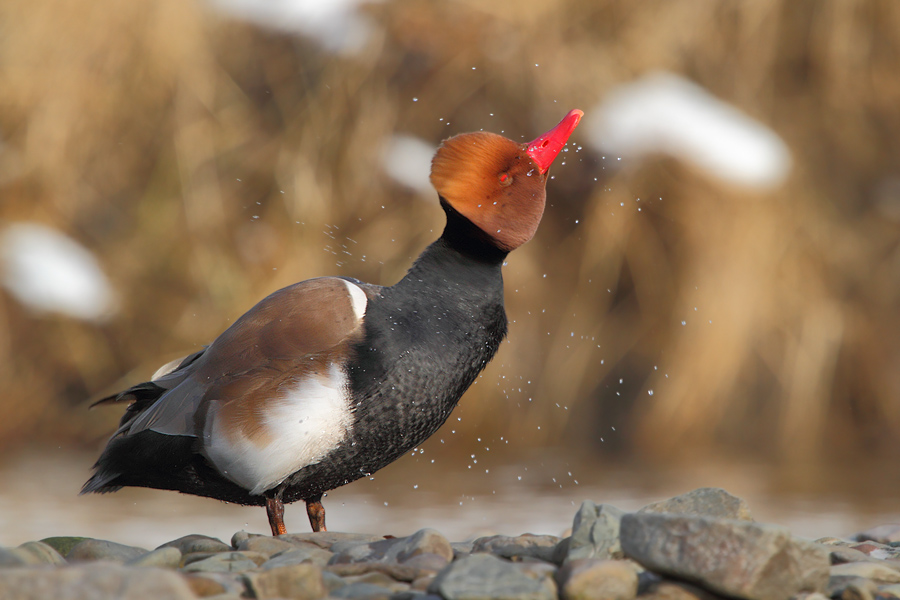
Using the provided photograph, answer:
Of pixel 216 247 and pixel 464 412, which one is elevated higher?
pixel 216 247

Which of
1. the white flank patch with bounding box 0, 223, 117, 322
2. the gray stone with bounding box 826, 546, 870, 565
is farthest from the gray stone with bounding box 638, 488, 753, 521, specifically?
the white flank patch with bounding box 0, 223, 117, 322

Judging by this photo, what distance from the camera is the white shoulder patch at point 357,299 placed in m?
2.24

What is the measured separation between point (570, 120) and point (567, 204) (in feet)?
8.08

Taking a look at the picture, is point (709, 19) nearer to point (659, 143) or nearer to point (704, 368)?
point (659, 143)

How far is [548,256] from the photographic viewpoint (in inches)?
193

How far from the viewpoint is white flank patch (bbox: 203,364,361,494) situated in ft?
6.86

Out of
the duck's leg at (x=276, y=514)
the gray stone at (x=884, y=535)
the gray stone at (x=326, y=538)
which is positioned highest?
the gray stone at (x=884, y=535)

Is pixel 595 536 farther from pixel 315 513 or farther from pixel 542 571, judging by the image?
pixel 315 513

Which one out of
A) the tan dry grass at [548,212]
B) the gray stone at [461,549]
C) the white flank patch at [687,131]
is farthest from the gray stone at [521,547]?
the white flank patch at [687,131]

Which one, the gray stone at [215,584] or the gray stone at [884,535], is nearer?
the gray stone at [215,584]

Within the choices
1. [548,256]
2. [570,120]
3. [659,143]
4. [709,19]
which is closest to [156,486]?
[570,120]

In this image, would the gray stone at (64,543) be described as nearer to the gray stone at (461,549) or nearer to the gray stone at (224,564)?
the gray stone at (224,564)

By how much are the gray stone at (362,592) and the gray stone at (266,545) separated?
0.39 meters

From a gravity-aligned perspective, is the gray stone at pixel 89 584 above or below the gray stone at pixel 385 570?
below
